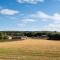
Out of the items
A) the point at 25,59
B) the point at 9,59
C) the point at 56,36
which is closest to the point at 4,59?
the point at 9,59

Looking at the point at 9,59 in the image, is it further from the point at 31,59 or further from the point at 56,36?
the point at 56,36

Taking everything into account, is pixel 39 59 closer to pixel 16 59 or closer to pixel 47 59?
pixel 47 59

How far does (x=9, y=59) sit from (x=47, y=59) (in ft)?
13.7

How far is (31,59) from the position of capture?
65.4ft

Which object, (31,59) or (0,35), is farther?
(0,35)

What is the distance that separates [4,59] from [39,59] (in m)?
3.84

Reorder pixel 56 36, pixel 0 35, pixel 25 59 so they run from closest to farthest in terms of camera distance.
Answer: pixel 25 59 < pixel 0 35 < pixel 56 36

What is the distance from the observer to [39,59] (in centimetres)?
1997

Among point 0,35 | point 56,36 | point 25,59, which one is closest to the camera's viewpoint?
point 25,59

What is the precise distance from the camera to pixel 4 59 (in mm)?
20000

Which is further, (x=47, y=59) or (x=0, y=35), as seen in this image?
(x=0, y=35)

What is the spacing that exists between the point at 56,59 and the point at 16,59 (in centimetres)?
438

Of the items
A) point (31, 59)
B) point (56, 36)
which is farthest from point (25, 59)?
point (56, 36)

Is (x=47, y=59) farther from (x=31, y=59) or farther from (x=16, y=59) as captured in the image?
(x=16, y=59)
